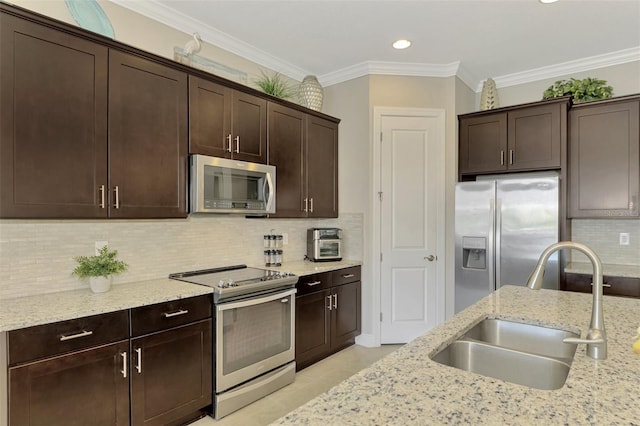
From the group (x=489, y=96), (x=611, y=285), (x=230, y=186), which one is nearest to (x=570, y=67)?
(x=489, y=96)

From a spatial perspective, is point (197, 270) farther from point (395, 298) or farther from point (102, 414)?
point (395, 298)

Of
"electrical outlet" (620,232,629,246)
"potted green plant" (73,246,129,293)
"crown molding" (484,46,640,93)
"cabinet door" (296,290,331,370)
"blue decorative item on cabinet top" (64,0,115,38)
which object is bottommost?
"cabinet door" (296,290,331,370)

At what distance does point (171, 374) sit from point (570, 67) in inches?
174

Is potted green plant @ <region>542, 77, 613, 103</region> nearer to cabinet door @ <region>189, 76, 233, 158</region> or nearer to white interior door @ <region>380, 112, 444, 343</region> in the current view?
white interior door @ <region>380, 112, 444, 343</region>

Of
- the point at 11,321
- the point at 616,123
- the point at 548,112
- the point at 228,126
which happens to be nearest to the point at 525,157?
the point at 548,112

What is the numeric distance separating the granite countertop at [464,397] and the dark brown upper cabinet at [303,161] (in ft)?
→ 7.44

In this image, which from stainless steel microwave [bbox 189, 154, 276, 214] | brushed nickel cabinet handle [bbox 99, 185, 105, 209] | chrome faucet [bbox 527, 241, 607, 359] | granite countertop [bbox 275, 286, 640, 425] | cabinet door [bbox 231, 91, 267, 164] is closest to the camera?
granite countertop [bbox 275, 286, 640, 425]

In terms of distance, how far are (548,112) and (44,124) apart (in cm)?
390

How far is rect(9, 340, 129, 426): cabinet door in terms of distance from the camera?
167 cm

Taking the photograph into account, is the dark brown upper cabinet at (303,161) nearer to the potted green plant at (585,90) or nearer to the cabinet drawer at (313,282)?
the cabinet drawer at (313,282)

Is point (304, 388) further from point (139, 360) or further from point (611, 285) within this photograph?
point (611, 285)

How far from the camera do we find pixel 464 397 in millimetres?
958

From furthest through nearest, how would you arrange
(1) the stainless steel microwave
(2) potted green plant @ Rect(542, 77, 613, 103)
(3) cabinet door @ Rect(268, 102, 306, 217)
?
(2) potted green plant @ Rect(542, 77, 613, 103) → (3) cabinet door @ Rect(268, 102, 306, 217) → (1) the stainless steel microwave

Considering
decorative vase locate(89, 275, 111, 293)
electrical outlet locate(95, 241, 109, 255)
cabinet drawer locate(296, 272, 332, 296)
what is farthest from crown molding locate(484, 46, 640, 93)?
decorative vase locate(89, 275, 111, 293)
